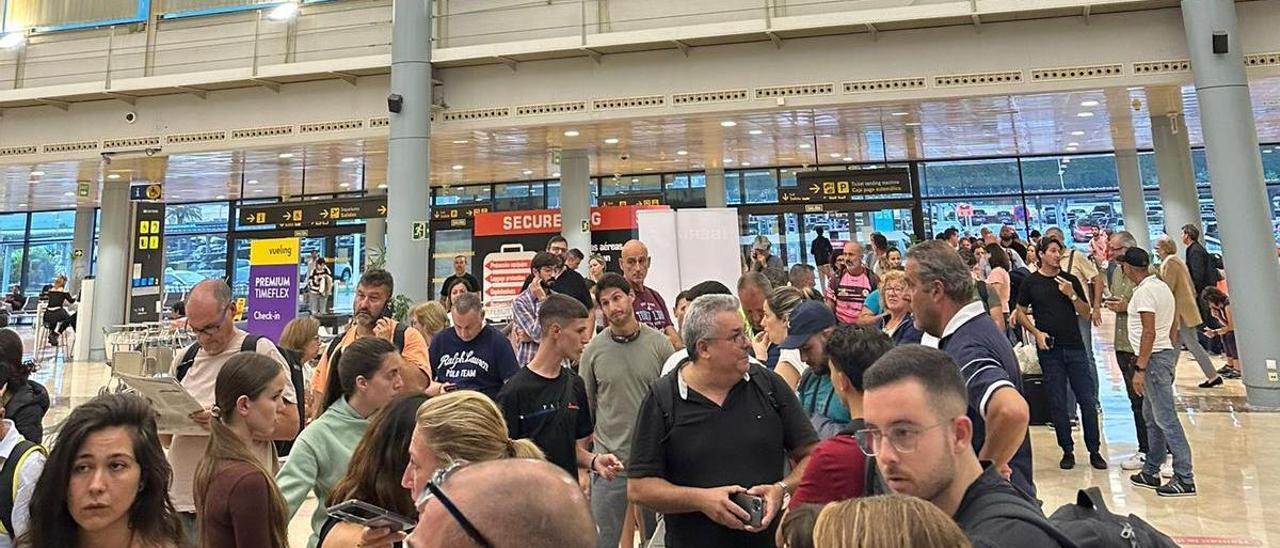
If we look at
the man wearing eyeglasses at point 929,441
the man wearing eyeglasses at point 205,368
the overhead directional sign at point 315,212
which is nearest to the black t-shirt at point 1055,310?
the man wearing eyeglasses at point 929,441

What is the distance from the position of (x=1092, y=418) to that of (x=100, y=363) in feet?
62.9

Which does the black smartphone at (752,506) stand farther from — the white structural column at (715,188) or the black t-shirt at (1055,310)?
the white structural column at (715,188)

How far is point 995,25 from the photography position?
9.26 metres

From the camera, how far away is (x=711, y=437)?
2.33m

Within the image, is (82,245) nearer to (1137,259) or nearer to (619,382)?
(619,382)

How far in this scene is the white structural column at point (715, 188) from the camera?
1705cm

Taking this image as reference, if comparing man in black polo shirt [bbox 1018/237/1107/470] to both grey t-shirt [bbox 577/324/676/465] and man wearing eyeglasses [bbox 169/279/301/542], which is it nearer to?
grey t-shirt [bbox 577/324/676/465]

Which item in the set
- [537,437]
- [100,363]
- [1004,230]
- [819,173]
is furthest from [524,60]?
[100,363]

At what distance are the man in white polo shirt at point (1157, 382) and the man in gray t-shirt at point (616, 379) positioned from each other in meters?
3.74

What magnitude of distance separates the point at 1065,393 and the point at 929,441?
5.13 meters

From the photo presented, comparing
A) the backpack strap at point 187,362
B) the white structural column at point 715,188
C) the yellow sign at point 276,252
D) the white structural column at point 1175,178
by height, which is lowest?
the backpack strap at point 187,362

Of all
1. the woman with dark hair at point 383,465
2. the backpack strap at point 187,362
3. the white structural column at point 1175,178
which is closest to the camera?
the woman with dark hair at point 383,465

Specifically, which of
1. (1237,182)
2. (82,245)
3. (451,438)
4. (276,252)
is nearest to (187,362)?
(451,438)

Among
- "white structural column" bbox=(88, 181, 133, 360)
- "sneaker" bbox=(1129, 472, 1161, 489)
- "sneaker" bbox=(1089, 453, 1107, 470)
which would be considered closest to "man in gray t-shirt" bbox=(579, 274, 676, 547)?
"sneaker" bbox=(1129, 472, 1161, 489)
